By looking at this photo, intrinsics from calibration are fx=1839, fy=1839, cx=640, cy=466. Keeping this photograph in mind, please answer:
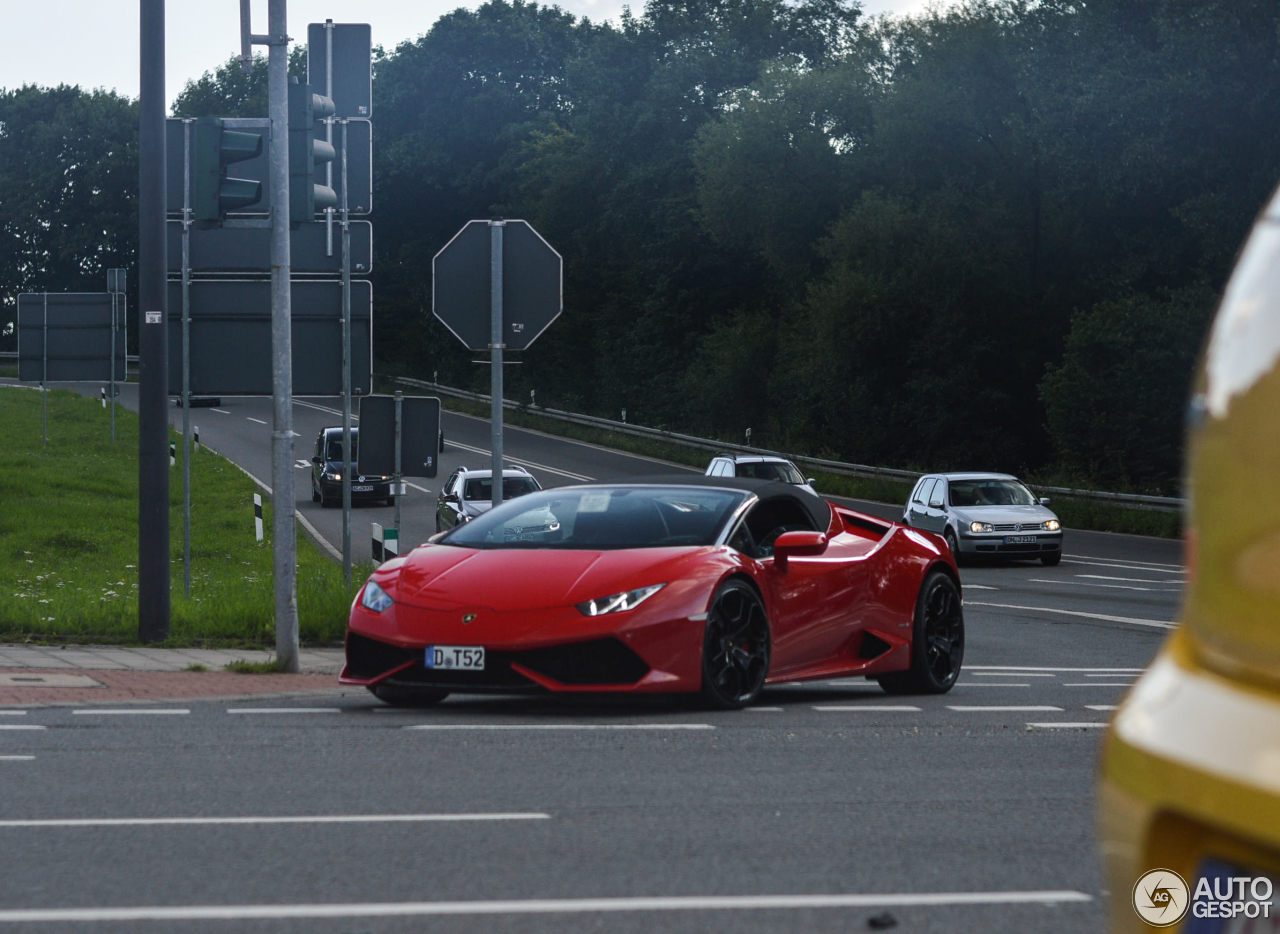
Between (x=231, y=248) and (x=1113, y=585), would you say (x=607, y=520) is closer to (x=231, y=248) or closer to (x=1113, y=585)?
(x=231, y=248)

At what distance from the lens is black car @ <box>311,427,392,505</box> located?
42656mm

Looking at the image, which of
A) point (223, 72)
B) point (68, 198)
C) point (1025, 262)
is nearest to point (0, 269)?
point (68, 198)

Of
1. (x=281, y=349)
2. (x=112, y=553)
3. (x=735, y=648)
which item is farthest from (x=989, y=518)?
(x=735, y=648)

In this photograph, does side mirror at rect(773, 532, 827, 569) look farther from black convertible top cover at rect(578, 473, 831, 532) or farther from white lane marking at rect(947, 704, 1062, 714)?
white lane marking at rect(947, 704, 1062, 714)

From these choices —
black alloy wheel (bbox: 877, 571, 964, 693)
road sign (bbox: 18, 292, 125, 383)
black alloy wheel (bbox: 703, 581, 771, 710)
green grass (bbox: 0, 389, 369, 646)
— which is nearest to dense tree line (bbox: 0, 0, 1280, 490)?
green grass (bbox: 0, 389, 369, 646)

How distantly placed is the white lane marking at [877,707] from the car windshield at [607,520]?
47.5 inches

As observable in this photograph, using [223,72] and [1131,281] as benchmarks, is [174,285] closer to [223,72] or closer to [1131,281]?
[1131,281]

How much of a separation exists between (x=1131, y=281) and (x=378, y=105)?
53.6 meters

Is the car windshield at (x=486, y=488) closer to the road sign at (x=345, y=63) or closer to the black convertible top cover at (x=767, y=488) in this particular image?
the road sign at (x=345, y=63)

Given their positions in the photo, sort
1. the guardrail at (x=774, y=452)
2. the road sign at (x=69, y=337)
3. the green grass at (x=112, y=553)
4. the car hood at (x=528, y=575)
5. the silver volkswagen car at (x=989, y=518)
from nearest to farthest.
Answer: the car hood at (x=528, y=575)
the green grass at (x=112, y=553)
the road sign at (x=69, y=337)
the silver volkswagen car at (x=989, y=518)
the guardrail at (x=774, y=452)

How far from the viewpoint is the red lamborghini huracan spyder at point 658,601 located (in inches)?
380

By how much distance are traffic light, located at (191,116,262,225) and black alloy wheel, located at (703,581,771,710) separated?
477 cm

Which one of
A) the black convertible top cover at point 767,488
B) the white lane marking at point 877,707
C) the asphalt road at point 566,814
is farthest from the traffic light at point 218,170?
the white lane marking at point 877,707

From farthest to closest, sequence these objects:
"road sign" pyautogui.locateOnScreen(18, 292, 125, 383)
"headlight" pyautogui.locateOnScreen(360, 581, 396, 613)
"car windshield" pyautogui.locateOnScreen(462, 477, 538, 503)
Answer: "car windshield" pyautogui.locateOnScreen(462, 477, 538, 503) → "road sign" pyautogui.locateOnScreen(18, 292, 125, 383) → "headlight" pyautogui.locateOnScreen(360, 581, 396, 613)
